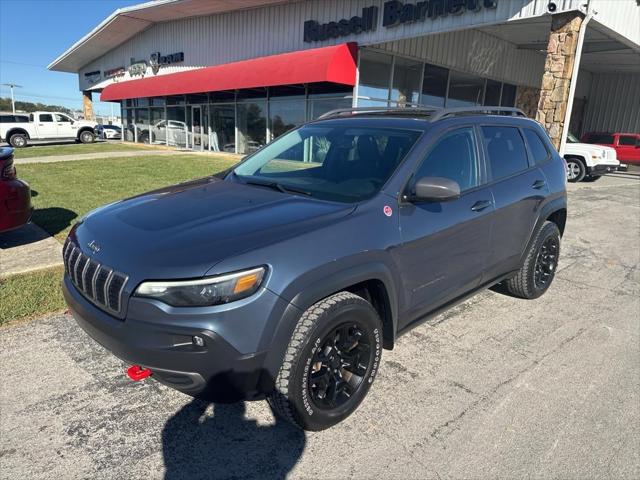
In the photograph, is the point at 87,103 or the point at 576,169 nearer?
the point at 576,169

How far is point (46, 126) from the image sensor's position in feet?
85.9

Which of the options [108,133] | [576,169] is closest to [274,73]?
[576,169]

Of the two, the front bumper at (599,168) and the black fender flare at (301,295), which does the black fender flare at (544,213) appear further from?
the front bumper at (599,168)

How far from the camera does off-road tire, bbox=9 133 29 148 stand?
82.4ft

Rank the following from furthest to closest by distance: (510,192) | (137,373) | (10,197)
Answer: (10,197), (510,192), (137,373)

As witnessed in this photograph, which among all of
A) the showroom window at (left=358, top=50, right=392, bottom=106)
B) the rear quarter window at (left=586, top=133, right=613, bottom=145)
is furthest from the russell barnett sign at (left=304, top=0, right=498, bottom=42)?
the rear quarter window at (left=586, top=133, right=613, bottom=145)

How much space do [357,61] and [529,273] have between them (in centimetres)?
1206

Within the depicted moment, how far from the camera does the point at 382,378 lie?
3.14m

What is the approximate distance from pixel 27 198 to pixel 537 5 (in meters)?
11.3

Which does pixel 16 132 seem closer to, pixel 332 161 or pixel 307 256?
pixel 332 161

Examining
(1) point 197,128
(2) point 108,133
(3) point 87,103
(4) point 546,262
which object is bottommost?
(4) point 546,262

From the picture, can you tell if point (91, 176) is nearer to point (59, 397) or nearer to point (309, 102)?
point (309, 102)

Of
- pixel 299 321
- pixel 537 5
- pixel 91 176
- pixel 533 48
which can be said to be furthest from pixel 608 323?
pixel 533 48

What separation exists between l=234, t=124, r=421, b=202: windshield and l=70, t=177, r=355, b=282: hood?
0.79 feet
